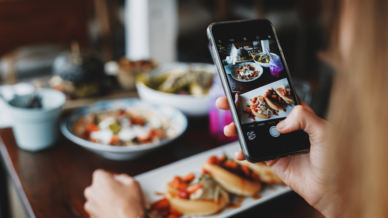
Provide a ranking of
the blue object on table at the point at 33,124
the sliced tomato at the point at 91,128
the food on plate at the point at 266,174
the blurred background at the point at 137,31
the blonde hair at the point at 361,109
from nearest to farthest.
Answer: the blonde hair at the point at 361,109 < the food on plate at the point at 266,174 < the blue object on table at the point at 33,124 < the sliced tomato at the point at 91,128 < the blurred background at the point at 137,31

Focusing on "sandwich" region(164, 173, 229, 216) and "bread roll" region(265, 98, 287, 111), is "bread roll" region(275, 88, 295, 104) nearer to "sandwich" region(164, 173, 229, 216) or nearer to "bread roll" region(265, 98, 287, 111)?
"bread roll" region(265, 98, 287, 111)

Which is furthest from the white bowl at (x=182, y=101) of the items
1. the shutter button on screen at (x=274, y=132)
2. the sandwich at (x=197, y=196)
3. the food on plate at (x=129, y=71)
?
the shutter button on screen at (x=274, y=132)

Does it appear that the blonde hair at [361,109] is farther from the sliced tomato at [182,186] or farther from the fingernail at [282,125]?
the sliced tomato at [182,186]

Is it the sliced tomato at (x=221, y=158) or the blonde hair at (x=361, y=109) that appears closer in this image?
the blonde hair at (x=361, y=109)

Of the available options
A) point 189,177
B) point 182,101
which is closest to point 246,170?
point 189,177

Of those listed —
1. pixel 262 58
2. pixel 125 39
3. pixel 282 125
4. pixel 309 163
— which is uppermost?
pixel 262 58

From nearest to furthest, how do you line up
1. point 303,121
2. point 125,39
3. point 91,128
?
1. point 303,121
2. point 91,128
3. point 125,39

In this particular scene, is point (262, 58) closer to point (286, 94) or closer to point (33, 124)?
point (286, 94)
